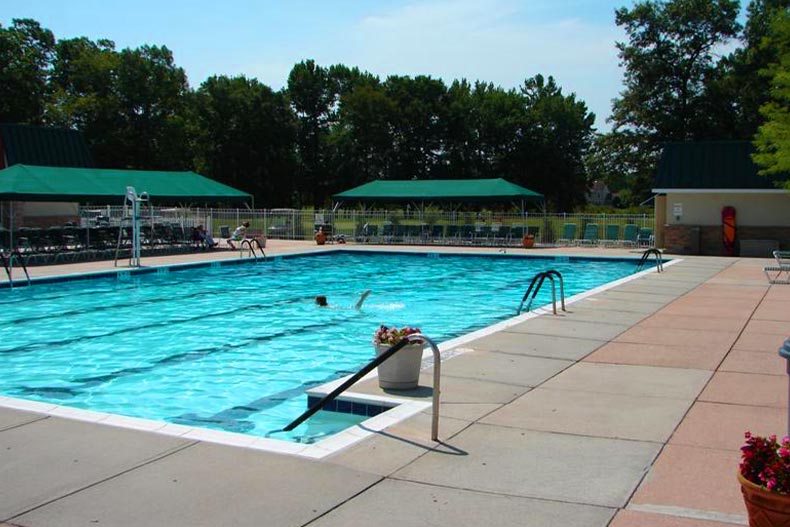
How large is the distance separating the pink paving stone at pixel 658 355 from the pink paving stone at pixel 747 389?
1.78 feet

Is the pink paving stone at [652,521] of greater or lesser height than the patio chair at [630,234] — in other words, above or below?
below

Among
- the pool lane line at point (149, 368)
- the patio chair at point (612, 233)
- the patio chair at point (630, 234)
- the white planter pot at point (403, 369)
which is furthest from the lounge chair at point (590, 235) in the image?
the white planter pot at point (403, 369)

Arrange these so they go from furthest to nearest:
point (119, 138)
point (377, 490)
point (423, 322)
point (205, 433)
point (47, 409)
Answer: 1. point (119, 138)
2. point (423, 322)
3. point (47, 409)
4. point (205, 433)
5. point (377, 490)

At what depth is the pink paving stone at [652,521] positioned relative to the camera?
4.39m

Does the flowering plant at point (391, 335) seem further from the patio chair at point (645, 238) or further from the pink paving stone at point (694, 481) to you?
the patio chair at point (645, 238)

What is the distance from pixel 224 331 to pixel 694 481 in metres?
10.1

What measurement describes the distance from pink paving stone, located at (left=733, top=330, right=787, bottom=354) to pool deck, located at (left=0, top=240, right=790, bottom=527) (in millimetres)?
1020

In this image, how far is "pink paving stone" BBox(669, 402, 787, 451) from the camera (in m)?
6.07

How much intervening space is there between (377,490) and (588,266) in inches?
888

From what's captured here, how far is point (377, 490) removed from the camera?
4961 mm

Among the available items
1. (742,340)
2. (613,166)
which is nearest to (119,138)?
(613,166)

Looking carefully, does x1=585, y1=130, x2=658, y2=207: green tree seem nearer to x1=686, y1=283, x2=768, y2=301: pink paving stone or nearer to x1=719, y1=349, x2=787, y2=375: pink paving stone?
x1=686, y1=283, x2=768, y2=301: pink paving stone

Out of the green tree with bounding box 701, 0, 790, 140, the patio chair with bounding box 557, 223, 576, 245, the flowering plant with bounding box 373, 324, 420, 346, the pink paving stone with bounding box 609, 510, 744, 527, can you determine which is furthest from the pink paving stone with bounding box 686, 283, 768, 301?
the green tree with bounding box 701, 0, 790, 140

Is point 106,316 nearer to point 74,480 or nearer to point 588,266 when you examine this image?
point 74,480
